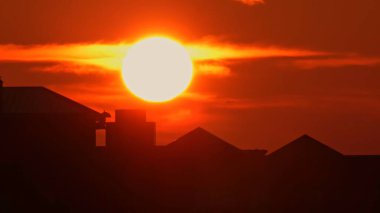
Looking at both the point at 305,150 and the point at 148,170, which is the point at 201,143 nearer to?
the point at 305,150

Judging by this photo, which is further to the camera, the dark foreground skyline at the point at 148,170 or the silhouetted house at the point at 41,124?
the silhouetted house at the point at 41,124

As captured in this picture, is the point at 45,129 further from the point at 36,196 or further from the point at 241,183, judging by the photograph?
the point at 36,196

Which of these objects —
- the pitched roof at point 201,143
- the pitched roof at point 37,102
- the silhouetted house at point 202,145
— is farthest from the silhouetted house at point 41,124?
the pitched roof at point 201,143

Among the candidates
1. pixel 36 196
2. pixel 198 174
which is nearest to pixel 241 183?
pixel 198 174

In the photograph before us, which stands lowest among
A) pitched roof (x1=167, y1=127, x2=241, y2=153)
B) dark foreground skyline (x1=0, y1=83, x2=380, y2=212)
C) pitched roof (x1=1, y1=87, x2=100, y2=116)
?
A: dark foreground skyline (x1=0, y1=83, x2=380, y2=212)

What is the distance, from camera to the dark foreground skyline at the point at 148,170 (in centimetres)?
5638

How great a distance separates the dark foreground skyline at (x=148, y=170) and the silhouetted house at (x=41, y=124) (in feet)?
0.18

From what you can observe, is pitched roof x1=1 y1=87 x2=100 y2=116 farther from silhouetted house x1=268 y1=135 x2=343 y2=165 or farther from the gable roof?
the gable roof

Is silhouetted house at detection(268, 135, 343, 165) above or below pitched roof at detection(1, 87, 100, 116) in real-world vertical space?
below

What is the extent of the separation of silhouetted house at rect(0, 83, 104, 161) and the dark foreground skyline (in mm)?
55

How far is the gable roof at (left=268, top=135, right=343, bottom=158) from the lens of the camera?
6875cm

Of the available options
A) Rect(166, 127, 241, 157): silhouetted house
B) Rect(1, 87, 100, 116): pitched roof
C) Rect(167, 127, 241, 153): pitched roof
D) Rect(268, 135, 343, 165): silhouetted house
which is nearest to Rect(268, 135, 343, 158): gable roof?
Rect(268, 135, 343, 165): silhouetted house

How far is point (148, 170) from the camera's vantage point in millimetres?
60625

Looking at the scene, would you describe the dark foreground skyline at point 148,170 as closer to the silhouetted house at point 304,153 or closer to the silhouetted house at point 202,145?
the silhouetted house at point 304,153
